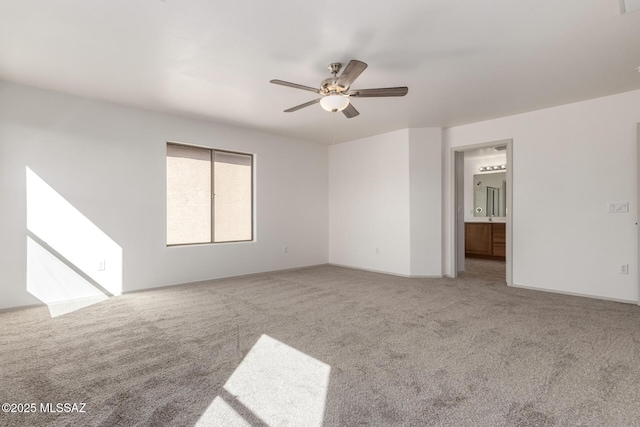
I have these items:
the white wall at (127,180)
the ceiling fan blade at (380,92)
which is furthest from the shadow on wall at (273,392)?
the white wall at (127,180)

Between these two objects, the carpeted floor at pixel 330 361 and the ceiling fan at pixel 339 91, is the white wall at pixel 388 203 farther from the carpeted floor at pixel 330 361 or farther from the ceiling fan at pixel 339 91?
the ceiling fan at pixel 339 91

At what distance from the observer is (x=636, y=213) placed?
3721 mm

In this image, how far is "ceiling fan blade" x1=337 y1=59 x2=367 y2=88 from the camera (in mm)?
2434

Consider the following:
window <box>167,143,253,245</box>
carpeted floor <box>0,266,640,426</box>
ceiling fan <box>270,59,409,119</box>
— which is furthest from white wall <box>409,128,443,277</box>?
window <box>167,143,253,245</box>

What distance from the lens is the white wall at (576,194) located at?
3799mm

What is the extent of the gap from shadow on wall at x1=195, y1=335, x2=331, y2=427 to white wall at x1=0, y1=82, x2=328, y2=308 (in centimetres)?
280

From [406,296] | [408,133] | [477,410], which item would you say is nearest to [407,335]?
[477,410]

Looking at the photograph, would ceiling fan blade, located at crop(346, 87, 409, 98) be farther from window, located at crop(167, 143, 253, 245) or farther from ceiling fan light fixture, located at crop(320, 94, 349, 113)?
window, located at crop(167, 143, 253, 245)

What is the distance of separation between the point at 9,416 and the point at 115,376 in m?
0.50

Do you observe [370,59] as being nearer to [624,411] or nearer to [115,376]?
[624,411]

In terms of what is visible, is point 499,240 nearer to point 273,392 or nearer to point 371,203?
point 371,203

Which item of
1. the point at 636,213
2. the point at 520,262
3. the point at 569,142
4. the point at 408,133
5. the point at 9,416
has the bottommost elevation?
the point at 9,416

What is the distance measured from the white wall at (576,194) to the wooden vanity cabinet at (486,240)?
2584 mm

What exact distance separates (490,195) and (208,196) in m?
6.50
